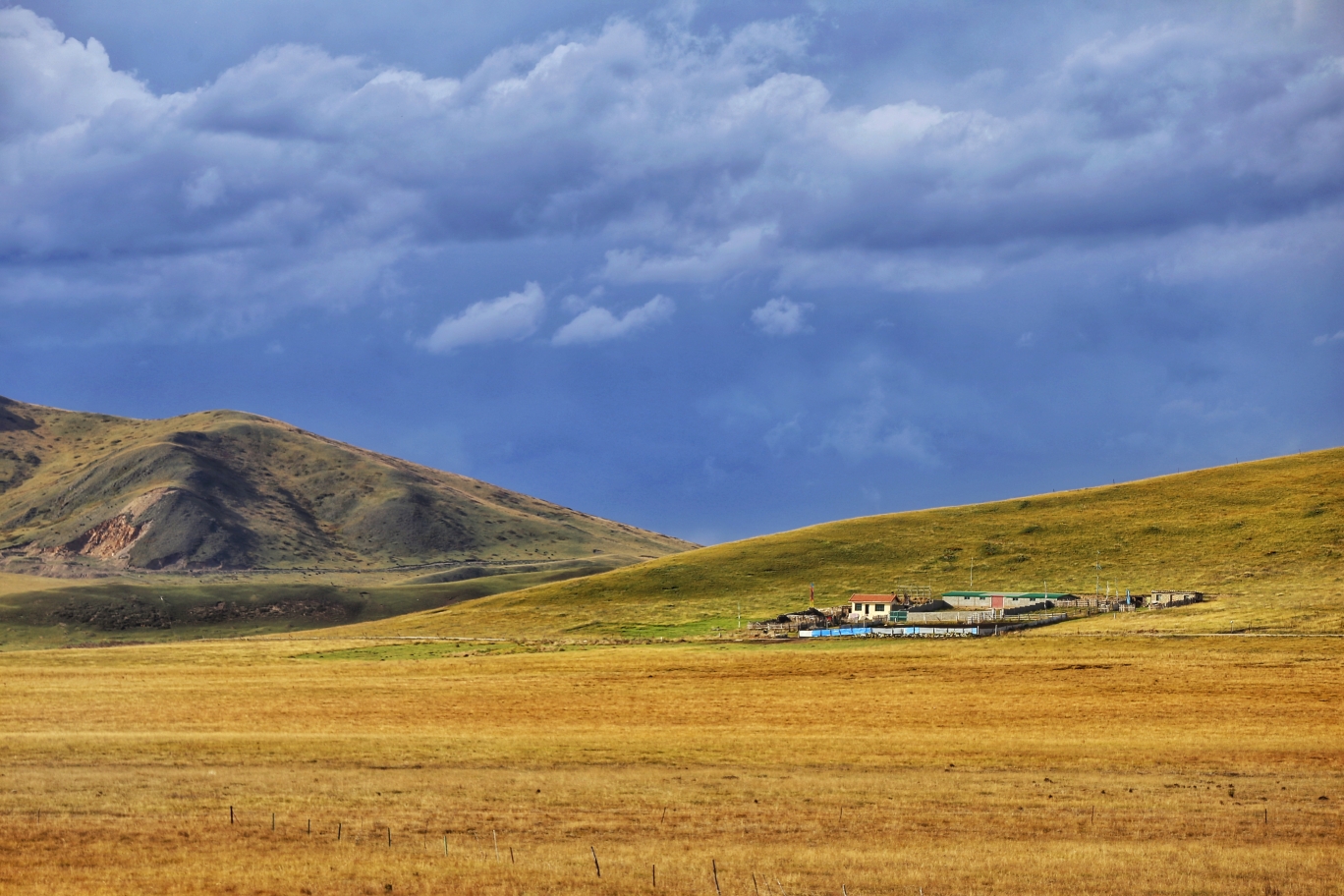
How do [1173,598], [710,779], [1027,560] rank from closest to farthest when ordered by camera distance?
[710,779] → [1173,598] → [1027,560]

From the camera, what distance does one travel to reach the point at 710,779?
133 feet

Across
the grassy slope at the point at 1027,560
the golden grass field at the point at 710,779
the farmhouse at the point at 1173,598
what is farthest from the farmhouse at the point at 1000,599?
the golden grass field at the point at 710,779

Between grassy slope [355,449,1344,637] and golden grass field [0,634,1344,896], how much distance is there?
39803 mm

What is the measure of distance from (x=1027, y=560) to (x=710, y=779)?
121771 mm

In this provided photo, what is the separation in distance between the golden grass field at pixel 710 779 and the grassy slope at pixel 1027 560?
39803mm

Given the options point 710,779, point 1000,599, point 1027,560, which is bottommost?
point 710,779

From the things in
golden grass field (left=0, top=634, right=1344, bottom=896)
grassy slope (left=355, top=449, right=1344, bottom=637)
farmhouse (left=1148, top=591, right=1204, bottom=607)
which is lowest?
golden grass field (left=0, top=634, right=1344, bottom=896)

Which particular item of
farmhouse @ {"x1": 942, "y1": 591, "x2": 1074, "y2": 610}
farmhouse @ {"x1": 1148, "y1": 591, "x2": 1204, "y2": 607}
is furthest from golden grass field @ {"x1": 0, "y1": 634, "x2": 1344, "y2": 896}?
farmhouse @ {"x1": 942, "y1": 591, "x2": 1074, "y2": 610}

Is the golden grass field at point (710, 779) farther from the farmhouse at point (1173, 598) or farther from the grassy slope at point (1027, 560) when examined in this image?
the grassy slope at point (1027, 560)

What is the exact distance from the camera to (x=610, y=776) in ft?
136

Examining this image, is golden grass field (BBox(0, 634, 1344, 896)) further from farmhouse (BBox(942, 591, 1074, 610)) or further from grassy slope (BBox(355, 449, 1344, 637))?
grassy slope (BBox(355, 449, 1344, 637))

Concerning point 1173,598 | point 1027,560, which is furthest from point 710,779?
point 1027,560

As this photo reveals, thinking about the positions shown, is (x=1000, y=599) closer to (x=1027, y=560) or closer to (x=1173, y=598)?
(x=1173, y=598)

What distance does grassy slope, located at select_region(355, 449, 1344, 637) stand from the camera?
127 meters
